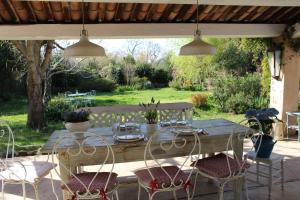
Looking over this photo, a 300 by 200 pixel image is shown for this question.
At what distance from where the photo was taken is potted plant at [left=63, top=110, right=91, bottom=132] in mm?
2959

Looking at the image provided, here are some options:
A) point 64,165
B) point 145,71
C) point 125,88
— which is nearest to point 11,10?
point 64,165

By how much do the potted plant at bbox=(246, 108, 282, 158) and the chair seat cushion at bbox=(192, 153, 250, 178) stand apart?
0.43 metres

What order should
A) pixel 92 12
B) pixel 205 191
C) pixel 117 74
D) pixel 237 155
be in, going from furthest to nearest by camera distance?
pixel 117 74 → pixel 92 12 → pixel 205 191 → pixel 237 155

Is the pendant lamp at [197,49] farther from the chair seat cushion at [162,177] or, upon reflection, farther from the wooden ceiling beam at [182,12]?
the wooden ceiling beam at [182,12]

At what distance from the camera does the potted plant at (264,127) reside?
10.8ft

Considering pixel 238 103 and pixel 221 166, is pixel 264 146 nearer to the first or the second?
pixel 221 166

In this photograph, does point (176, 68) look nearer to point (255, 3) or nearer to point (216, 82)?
point (216, 82)

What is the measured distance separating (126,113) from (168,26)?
1.54 m

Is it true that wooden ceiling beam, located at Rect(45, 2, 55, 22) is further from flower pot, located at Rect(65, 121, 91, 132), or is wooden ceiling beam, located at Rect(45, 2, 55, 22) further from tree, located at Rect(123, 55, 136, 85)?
tree, located at Rect(123, 55, 136, 85)

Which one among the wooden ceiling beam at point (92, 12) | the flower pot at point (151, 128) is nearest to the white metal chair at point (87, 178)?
the flower pot at point (151, 128)

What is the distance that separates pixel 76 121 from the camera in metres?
2.99

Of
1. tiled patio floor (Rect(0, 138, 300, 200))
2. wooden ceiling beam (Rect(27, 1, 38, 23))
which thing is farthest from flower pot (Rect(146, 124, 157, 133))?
wooden ceiling beam (Rect(27, 1, 38, 23))

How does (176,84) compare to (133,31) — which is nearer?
(133,31)

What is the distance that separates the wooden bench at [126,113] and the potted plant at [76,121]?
143 centimetres
